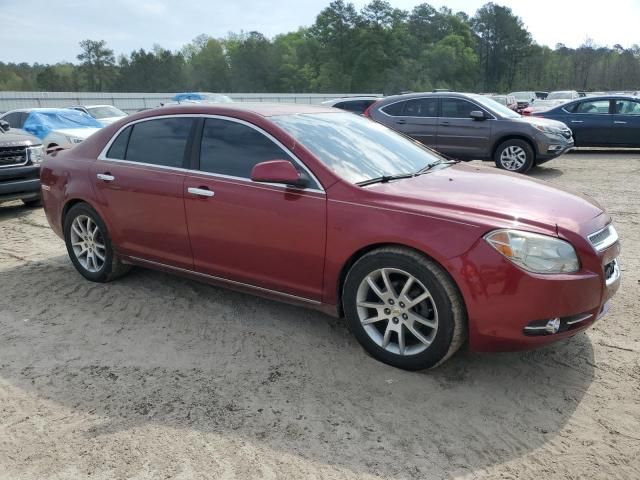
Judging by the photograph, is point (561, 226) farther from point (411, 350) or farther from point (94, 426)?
point (94, 426)

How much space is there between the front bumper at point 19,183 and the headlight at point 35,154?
0.13m

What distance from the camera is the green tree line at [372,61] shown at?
82.2 meters

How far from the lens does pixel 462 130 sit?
37.1 ft

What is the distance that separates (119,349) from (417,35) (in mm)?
116660

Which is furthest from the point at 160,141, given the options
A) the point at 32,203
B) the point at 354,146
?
the point at 32,203

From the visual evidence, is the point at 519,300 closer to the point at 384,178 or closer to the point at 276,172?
the point at 384,178

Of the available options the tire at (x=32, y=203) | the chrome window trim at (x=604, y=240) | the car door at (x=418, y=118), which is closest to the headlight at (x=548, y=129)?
the car door at (x=418, y=118)

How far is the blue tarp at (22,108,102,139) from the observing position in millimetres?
12461

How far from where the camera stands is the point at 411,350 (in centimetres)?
335

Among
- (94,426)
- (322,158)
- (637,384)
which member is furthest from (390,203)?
(94,426)

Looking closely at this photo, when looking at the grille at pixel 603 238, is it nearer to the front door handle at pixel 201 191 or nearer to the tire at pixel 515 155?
the front door handle at pixel 201 191

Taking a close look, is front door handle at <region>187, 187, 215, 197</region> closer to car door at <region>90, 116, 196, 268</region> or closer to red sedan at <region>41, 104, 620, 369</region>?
red sedan at <region>41, 104, 620, 369</region>

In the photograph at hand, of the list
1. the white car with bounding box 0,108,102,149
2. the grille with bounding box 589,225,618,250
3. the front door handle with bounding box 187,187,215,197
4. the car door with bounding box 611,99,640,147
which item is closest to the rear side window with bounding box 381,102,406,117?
the car door with bounding box 611,99,640,147

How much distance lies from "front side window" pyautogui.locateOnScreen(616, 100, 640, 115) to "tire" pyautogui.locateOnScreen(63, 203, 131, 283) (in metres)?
13.2
